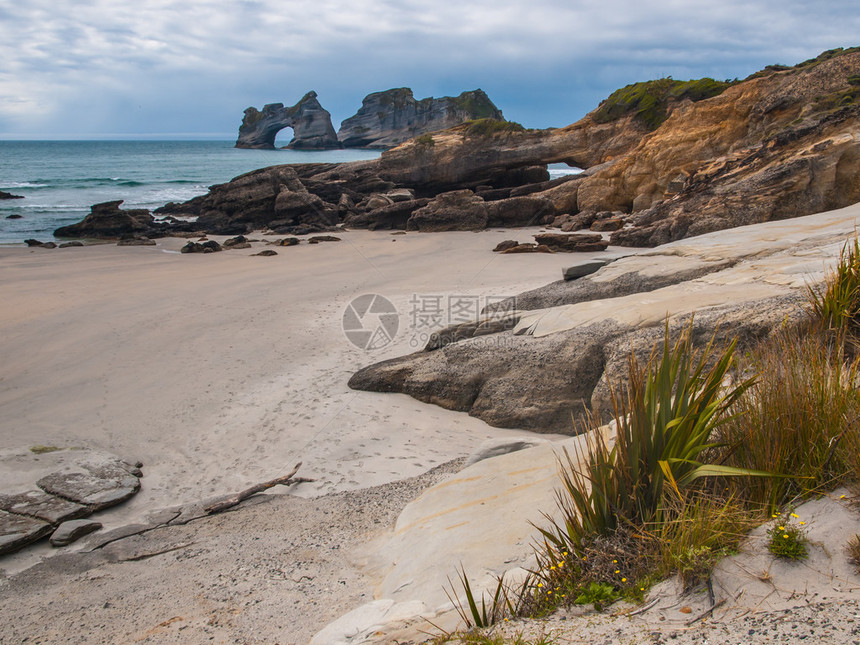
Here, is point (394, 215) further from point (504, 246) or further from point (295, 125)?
point (295, 125)

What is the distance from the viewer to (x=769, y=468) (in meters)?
2.52

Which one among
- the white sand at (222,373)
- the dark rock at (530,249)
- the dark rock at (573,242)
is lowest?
the white sand at (222,373)

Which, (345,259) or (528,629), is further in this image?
(345,259)

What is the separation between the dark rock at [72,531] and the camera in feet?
14.3

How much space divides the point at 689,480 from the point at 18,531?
15.3 feet

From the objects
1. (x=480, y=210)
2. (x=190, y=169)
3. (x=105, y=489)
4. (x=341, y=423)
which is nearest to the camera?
(x=105, y=489)

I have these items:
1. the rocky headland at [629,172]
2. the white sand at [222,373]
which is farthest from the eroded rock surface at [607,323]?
the rocky headland at [629,172]

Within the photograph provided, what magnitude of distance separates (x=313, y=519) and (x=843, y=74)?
20599mm

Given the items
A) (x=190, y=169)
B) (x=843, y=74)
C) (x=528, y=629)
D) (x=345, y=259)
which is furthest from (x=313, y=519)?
(x=190, y=169)

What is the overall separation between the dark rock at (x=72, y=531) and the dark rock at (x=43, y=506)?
0.11 meters

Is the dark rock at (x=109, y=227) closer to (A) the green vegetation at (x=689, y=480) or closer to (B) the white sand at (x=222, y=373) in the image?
(B) the white sand at (x=222, y=373)

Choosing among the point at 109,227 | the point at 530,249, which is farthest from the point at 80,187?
the point at 530,249

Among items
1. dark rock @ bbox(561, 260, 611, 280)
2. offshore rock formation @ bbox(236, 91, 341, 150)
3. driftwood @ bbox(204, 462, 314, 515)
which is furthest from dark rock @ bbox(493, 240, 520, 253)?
offshore rock formation @ bbox(236, 91, 341, 150)

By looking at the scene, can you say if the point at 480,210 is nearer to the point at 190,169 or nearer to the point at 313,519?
the point at 313,519
